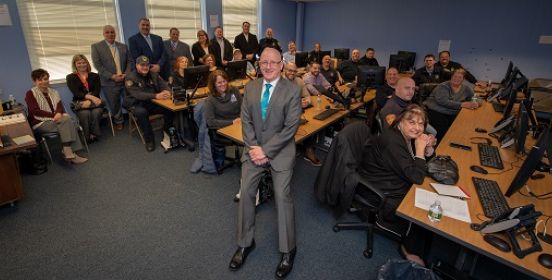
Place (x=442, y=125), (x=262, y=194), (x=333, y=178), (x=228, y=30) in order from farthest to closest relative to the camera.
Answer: (x=228, y=30) < (x=442, y=125) < (x=262, y=194) < (x=333, y=178)

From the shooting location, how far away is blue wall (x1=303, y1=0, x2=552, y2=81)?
6.53m

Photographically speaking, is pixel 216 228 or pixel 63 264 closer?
pixel 63 264

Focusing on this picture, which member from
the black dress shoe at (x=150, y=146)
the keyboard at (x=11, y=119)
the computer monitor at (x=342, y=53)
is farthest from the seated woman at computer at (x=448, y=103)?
the keyboard at (x=11, y=119)

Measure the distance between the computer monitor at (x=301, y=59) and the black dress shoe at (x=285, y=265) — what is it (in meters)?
5.41

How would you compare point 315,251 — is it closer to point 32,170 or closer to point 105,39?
point 32,170

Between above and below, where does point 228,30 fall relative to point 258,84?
above

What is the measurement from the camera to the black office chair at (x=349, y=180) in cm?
222

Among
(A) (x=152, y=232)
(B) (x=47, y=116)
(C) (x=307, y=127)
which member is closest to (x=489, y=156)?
(C) (x=307, y=127)

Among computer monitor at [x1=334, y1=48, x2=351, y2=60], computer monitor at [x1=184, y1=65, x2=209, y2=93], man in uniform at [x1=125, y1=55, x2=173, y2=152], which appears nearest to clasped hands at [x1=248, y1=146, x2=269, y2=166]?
computer monitor at [x1=184, y1=65, x2=209, y2=93]

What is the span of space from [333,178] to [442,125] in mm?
2840

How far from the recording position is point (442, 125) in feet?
14.1

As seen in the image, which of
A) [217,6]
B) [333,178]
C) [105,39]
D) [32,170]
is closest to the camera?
[333,178]

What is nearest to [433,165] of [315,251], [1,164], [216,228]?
[315,251]

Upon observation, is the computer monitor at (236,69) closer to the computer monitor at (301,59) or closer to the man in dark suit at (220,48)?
the man in dark suit at (220,48)
